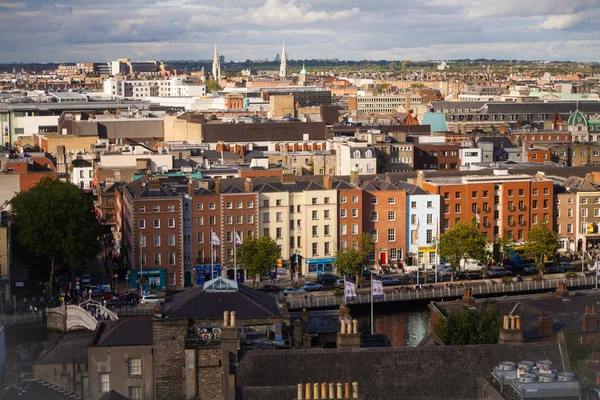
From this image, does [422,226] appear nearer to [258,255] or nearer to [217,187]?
[258,255]

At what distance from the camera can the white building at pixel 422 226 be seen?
43406mm

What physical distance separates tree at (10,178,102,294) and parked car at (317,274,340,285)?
25.1ft

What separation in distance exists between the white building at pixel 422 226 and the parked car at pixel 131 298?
10.8 meters

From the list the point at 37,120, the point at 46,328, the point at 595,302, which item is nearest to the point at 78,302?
the point at 46,328

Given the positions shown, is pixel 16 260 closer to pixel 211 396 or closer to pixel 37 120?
pixel 211 396

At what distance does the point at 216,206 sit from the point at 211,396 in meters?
23.9

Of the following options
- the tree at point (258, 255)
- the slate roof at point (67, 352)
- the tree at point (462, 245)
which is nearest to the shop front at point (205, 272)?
the tree at point (258, 255)

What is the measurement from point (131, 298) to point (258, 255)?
4.53 metres

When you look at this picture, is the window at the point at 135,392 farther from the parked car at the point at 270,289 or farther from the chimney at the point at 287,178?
the chimney at the point at 287,178

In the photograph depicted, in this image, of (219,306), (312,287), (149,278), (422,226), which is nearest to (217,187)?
(149,278)

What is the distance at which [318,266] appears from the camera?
4244cm

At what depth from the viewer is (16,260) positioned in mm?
39969

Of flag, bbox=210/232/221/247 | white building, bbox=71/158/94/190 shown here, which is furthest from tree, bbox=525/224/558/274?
white building, bbox=71/158/94/190

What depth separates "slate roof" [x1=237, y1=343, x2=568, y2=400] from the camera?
17.0m
